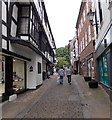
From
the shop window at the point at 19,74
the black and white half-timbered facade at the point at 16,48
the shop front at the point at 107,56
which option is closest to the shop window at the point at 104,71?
the shop front at the point at 107,56

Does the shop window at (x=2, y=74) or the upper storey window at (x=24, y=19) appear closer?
the shop window at (x=2, y=74)

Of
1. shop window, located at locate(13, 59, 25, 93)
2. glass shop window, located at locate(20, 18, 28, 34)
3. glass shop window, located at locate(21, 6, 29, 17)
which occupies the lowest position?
shop window, located at locate(13, 59, 25, 93)

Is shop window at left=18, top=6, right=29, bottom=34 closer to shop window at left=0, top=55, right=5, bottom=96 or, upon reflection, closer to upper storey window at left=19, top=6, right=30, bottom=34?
upper storey window at left=19, top=6, right=30, bottom=34

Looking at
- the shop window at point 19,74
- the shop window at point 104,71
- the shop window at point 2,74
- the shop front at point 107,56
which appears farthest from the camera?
the shop window at point 19,74

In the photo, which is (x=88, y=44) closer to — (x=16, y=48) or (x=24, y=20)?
(x=24, y=20)

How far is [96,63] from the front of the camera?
15.4 meters

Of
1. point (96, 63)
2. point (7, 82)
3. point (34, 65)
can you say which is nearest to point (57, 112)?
point (7, 82)

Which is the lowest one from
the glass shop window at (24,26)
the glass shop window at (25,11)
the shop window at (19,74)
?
the shop window at (19,74)

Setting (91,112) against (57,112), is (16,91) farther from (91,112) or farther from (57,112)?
(91,112)

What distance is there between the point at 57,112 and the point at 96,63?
9768mm

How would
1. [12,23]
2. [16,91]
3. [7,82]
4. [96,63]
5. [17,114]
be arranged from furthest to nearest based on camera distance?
[96,63] → [16,91] → [12,23] → [7,82] → [17,114]

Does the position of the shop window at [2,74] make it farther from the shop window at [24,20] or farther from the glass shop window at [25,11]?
the glass shop window at [25,11]

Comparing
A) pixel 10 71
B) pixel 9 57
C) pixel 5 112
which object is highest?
pixel 9 57

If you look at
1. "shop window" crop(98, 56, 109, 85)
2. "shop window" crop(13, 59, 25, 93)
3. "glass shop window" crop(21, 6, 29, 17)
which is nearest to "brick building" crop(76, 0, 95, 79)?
"shop window" crop(98, 56, 109, 85)
